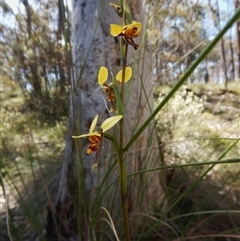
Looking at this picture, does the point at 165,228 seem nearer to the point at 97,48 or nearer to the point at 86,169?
the point at 86,169

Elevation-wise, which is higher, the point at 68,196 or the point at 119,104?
the point at 119,104

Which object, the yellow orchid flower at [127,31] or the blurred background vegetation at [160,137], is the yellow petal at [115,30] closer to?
the yellow orchid flower at [127,31]

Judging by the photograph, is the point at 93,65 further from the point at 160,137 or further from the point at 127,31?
the point at 127,31

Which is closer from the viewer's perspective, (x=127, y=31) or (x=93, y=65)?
(x=127, y=31)

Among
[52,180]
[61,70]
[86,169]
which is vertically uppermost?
[61,70]

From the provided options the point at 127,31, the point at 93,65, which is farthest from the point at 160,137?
the point at 127,31

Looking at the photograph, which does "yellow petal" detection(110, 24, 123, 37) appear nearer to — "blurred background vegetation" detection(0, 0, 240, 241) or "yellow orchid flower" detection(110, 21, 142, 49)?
Result: "yellow orchid flower" detection(110, 21, 142, 49)

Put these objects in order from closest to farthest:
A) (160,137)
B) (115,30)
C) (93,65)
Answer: (115,30) → (93,65) → (160,137)

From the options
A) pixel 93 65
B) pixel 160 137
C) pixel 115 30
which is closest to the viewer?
pixel 115 30

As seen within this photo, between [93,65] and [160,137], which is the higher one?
[93,65]

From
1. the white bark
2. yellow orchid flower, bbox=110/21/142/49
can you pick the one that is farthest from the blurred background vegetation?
yellow orchid flower, bbox=110/21/142/49

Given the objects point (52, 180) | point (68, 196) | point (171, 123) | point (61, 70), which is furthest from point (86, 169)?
point (171, 123)
